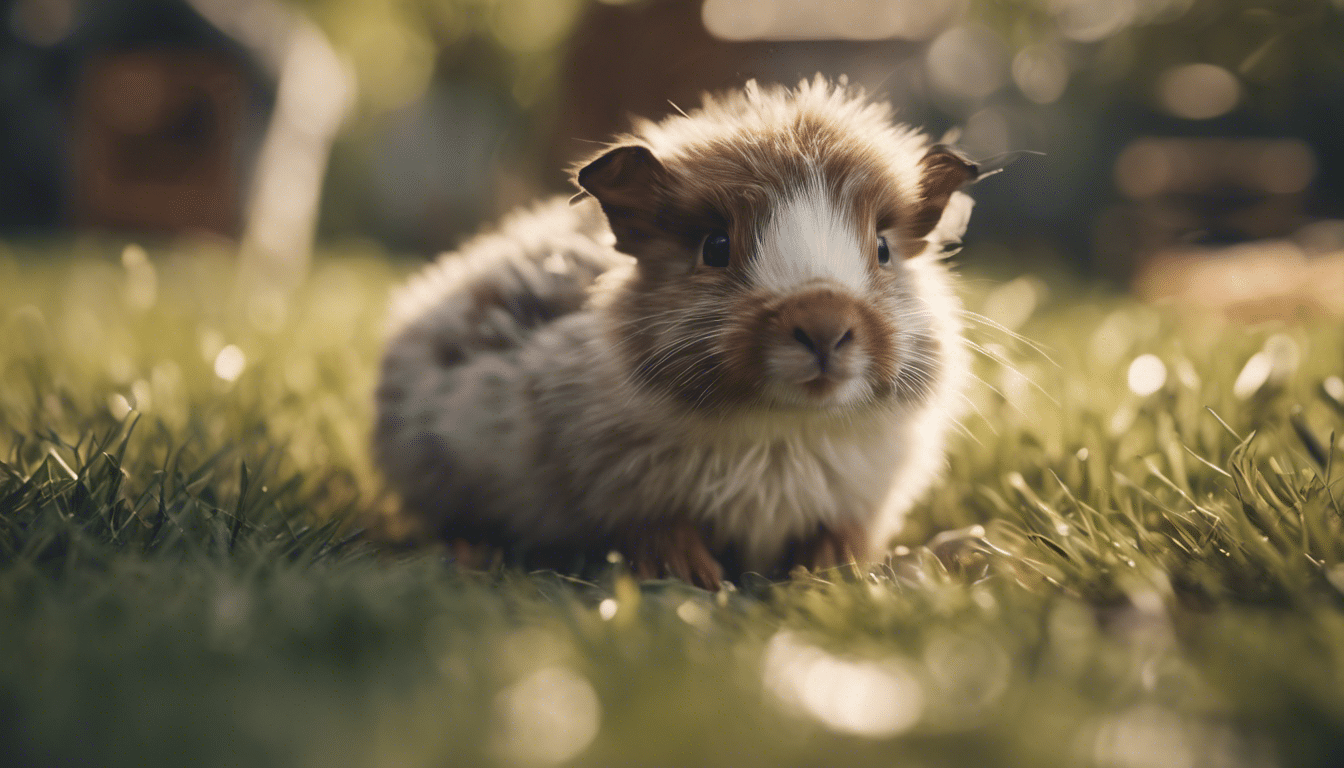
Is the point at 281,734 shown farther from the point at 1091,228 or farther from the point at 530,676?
the point at 1091,228

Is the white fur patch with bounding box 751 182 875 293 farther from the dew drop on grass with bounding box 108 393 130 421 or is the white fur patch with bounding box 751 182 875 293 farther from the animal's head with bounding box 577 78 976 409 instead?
the dew drop on grass with bounding box 108 393 130 421

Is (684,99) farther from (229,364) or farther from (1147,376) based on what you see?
(1147,376)

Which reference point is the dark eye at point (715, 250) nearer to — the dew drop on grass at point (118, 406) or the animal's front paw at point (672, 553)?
the animal's front paw at point (672, 553)

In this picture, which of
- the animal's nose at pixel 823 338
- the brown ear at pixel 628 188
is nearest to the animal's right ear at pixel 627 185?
the brown ear at pixel 628 188

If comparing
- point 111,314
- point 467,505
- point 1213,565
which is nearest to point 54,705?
point 467,505

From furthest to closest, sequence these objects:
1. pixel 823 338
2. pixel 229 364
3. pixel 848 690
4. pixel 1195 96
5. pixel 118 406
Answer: pixel 1195 96
pixel 229 364
pixel 118 406
pixel 823 338
pixel 848 690

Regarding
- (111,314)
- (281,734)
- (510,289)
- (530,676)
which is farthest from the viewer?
(111,314)

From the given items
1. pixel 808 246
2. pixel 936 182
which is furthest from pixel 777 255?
pixel 936 182
